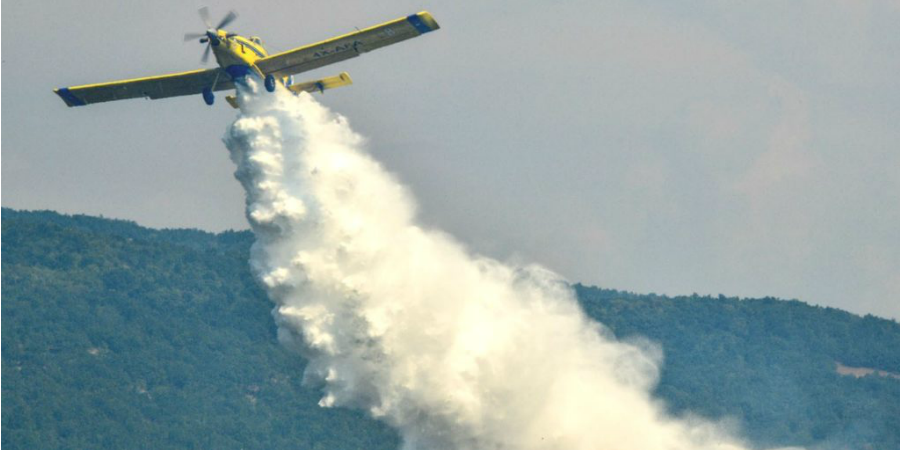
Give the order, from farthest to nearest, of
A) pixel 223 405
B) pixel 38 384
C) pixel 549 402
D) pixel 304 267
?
pixel 223 405
pixel 38 384
pixel 549 402
pixel 304 267

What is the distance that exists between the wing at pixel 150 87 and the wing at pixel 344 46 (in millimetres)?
1981

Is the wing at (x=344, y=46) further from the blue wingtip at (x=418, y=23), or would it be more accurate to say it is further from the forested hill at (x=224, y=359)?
the forested hill at (x=224, y=359)

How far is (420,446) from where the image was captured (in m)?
68.0

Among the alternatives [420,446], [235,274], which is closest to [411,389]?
[420,446]

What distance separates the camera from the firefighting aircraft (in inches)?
2534

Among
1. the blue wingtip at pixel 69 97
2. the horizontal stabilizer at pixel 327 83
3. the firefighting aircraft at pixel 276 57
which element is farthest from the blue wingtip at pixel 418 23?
the blue wingtip at pixel 69 97

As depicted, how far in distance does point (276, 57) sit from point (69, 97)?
10.8 m

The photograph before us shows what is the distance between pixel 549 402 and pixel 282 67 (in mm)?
17950

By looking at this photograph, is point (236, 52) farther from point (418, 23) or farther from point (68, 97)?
point (68, 97)

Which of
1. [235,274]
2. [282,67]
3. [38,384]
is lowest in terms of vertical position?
[282,67]

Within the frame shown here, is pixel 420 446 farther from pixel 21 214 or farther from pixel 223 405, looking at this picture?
pixel 21 214

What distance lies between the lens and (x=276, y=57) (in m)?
65.3

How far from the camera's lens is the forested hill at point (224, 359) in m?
130

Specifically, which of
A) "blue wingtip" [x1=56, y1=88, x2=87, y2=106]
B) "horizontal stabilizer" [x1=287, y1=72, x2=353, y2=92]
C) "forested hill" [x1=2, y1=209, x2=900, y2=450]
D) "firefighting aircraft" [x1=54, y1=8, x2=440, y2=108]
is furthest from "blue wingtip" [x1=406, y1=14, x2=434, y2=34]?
"forested hill" [x1=2, y1=209, x2=900, y2=450]
